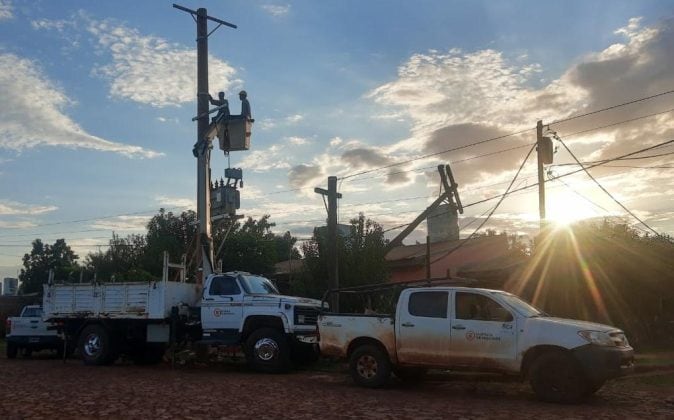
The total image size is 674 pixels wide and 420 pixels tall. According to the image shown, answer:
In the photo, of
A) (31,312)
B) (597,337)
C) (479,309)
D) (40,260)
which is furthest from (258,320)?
(40,260)

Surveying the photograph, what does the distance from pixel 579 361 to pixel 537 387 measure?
776 mm

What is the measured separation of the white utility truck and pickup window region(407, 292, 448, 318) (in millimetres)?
3615

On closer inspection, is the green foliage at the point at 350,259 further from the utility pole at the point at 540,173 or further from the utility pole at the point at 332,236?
the utility pole at the point at 540,173

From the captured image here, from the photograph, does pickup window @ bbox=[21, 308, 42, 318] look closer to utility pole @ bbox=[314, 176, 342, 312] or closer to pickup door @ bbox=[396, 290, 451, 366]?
utility pole @ bbox=[314, 176, 342, 312]

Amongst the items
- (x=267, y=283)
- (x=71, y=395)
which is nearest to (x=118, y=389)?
(x=71, y=395)

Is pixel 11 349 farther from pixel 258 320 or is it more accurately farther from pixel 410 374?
pixel 410 374

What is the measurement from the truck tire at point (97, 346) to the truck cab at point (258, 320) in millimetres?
2700

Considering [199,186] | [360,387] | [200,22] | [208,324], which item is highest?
[200,22]

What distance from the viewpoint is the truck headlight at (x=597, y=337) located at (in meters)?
9.98

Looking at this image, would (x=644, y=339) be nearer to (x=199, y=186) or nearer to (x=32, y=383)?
(x=199, y=186)

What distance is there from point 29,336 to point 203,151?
773 centimetres

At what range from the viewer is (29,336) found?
19.9m

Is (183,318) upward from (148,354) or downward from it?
upward

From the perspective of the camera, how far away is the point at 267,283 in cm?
1652
